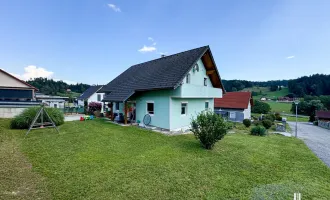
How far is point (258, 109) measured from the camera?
41.0m

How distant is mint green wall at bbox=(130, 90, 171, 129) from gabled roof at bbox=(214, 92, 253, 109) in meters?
18.9

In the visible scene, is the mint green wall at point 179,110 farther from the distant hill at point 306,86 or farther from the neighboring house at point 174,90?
the distant hill at point 306,86

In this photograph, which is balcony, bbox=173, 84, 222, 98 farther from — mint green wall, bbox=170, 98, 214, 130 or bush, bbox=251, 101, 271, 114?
bush, bbox=251, 101, 271, 114

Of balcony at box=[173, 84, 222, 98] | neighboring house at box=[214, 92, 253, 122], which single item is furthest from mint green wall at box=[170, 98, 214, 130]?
neighboring house at box=[214, 92, 253, 122]

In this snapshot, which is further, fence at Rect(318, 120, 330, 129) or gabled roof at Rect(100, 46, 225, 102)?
fence at Rect(318, 120, 330, 129)

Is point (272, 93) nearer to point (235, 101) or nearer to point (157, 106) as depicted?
point (235, 101)

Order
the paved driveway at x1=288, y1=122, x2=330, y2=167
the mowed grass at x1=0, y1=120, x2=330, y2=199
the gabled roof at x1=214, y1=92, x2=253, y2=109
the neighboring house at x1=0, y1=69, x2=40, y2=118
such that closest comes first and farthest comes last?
the mowed grass at x1=0, y1=120, x2=330, y2=199, the paved driveway at x1=288, y1=122, x2=330, y2=167, the neighboring house at x1=0, y1=69, x2=40, y2=118, the gabled roof at x1=214, y1=92, x2=253, y2=109

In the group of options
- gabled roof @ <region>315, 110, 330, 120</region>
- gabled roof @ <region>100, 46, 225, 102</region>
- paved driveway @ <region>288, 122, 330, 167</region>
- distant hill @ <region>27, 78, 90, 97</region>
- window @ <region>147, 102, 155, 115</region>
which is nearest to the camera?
paved driveway @ <region>288, 122, 330, 167</region>

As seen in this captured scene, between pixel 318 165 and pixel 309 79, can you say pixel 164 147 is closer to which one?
A: pixel 318 165

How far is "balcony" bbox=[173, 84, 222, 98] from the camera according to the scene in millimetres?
12148

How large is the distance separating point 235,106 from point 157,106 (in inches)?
753

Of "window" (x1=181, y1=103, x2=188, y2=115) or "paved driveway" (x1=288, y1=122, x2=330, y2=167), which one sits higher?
"window" (x1=181, y1=103, x2=188, y2=115)

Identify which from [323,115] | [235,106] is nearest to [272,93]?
[323,115]

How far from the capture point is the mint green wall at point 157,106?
12.9 m
